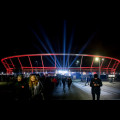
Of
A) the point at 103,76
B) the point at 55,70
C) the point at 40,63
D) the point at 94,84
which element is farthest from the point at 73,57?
the point at 94,84

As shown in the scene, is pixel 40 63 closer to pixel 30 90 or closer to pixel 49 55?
pixel 49 55

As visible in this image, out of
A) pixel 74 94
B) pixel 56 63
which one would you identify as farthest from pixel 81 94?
pixel 56 63

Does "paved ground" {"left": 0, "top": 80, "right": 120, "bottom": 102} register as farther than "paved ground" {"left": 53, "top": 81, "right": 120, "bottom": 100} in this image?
No

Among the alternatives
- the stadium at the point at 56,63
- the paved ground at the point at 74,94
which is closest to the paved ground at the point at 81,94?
the paved ground at the point at 74,94

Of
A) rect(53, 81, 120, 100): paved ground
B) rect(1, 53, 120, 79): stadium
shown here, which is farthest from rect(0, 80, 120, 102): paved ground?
rect(1, 53, 120, 79): stadium

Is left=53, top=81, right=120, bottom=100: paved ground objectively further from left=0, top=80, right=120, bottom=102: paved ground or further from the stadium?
the stadium

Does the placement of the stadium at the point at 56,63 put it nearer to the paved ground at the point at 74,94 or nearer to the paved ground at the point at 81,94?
the paved ground at the point at 74,94

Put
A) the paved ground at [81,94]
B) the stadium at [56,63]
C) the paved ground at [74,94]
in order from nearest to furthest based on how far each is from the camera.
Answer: the paved ground at [74,94]
the paved ground at [81,94]
the stadium at [56,63]

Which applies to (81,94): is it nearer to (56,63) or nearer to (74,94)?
(74,94)

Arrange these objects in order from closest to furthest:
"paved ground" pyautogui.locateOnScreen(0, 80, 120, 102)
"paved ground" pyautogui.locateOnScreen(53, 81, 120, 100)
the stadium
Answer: "paved ground" pyautogui.locateOnScreen(0, 80, 120, 102), "paved ground" pyautogui.locateOnScreen(53, 81, 120, 100), the stadium

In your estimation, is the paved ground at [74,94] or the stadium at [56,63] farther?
the stadium at [56,63]

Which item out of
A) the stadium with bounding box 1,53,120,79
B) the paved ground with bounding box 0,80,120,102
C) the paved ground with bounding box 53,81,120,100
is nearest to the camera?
the paved ground with bounding box 0,80,120,102

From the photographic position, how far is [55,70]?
60875 millimetres

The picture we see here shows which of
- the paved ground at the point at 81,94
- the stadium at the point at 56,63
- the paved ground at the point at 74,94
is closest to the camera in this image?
the paved ground at the point at 74,94
